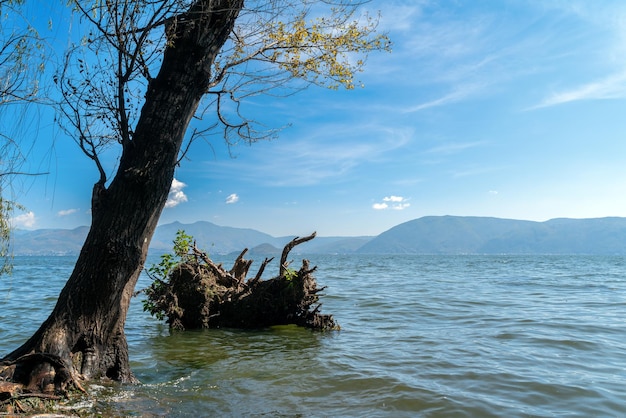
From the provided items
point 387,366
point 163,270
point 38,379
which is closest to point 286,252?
point 163,270

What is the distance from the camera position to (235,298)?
1432 cm

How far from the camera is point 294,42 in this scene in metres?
7.58

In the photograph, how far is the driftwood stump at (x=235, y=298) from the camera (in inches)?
540

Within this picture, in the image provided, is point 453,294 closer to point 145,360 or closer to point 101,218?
point 145,360

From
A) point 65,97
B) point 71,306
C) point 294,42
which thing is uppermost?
point 294,42

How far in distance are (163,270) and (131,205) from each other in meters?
8.63

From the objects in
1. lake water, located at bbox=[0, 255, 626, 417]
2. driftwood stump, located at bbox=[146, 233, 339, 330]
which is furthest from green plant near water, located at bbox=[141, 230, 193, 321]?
lake water, located at bbox=[0, 255, 626, 417]

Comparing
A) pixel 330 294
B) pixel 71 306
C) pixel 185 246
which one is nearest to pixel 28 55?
pixel 71 306

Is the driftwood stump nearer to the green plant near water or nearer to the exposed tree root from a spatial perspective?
the green plant near water

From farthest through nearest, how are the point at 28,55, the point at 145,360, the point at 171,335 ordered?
1. the point at 171,335
2. the point at 145,360
3. the point at 28,55

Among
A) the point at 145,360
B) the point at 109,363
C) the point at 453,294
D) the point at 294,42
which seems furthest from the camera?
the point at 453,294

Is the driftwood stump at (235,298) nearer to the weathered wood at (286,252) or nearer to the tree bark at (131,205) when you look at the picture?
the weathered wood at (286,252)

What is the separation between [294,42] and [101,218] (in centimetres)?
419

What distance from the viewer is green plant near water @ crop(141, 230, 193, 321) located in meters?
13.8
